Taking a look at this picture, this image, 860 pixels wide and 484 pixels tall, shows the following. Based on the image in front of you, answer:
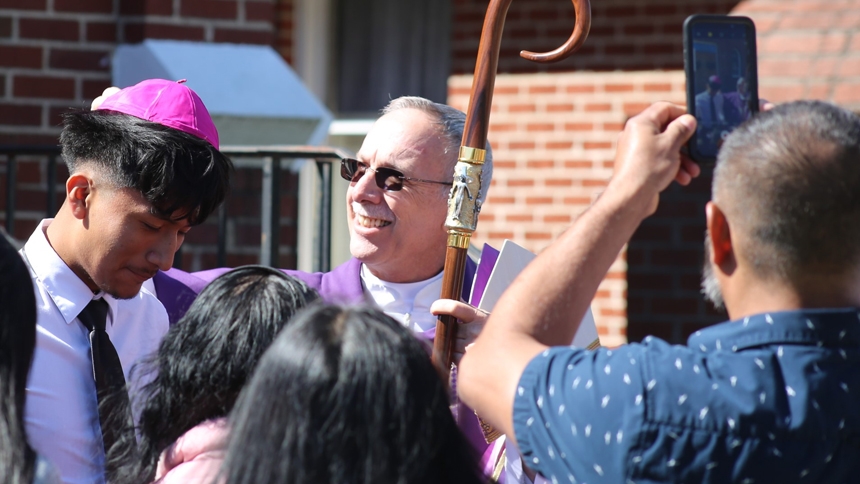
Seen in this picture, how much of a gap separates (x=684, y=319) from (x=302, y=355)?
17.6 ft

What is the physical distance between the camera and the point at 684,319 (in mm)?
6430

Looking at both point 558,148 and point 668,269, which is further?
point 668,269

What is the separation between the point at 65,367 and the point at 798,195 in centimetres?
161

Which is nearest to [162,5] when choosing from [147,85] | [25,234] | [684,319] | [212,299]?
[25,234]

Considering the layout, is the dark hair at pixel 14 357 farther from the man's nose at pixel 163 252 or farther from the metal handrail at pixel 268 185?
the metal handrail at pixel 268 185

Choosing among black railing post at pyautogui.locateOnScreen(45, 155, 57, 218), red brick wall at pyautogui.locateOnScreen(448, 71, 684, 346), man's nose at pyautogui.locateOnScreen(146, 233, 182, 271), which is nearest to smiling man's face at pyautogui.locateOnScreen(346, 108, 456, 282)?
man's nose at pyautogui.locateOnScreen(146, 233, 182, 271)

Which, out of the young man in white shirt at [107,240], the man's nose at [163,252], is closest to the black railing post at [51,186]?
the young man in white shirt at [107,240]

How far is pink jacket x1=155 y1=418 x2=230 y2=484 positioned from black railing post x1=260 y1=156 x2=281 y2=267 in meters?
2.26

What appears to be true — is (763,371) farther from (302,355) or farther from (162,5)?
(162,5)

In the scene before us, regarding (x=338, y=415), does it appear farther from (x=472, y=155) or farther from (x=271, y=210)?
(x=271, y=210)

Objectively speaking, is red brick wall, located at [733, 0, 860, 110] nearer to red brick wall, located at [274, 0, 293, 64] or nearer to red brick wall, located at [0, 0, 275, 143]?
red brick wall, located at [274, 0, 293, 64]

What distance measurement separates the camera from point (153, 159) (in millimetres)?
2510

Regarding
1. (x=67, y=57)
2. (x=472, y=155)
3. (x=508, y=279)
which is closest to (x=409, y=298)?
(x=508, y=279)

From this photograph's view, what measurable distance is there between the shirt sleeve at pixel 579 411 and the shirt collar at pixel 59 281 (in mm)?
1250
